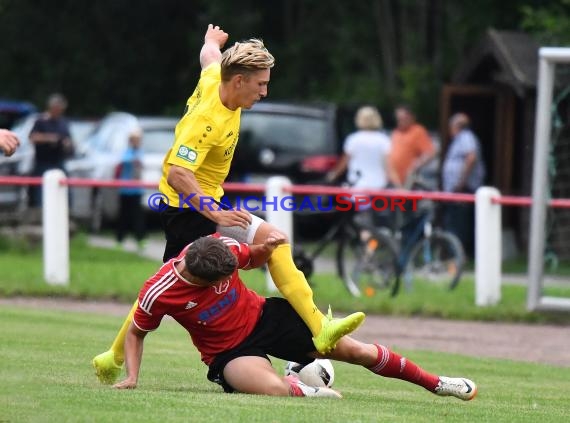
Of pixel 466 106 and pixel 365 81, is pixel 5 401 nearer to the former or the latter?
pixel 466 106

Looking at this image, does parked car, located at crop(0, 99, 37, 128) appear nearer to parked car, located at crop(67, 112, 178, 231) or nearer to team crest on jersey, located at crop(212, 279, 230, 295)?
parked car, located at crop(67, 112, 178, 231)

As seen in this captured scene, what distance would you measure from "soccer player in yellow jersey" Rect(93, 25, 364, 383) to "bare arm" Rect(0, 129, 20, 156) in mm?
1108

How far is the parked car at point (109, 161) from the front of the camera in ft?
80.7

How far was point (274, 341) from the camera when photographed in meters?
9.09

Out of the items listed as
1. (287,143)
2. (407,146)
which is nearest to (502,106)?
(407,146)

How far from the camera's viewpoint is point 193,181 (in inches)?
365

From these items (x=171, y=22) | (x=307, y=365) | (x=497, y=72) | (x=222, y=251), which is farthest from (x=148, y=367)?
(x=171, y=22)

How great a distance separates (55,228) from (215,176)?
7473mm

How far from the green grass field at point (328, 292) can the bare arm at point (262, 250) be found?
22.1ft

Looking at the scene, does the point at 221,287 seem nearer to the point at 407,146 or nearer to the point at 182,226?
the point at 182,226

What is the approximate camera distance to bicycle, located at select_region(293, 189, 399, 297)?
16719 mm

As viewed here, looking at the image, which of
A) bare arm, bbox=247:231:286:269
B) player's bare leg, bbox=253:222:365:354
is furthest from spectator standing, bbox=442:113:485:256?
bare arm, bbox=247:231:286:269

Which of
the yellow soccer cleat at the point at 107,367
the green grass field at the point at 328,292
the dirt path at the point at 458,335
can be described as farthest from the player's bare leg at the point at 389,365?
the green grass field at the point at 328,292

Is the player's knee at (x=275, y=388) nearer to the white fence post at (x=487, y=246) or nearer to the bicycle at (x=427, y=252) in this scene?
the white fence post at (x=487, y=246)
